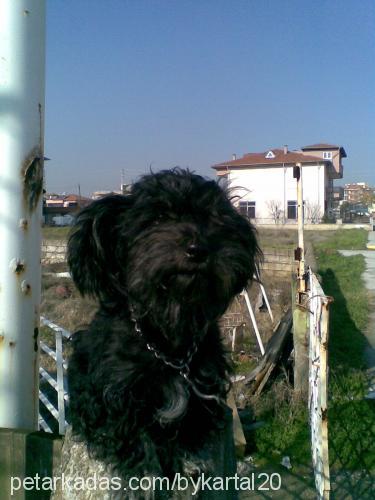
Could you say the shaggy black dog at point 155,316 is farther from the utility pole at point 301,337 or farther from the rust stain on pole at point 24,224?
the utility pole at point 301,337

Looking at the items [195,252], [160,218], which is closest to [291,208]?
[160,218]

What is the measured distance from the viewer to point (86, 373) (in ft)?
5.92

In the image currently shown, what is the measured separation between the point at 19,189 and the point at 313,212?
44341mm

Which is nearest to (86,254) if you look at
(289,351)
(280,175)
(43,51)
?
(43,51)

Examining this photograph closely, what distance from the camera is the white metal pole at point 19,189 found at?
6.75ft

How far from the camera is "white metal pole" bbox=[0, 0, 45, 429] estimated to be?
206 centimetres

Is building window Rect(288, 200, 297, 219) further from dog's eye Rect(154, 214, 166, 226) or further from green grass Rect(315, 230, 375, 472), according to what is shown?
dog's eye Rect(154, 214, 166, 226)

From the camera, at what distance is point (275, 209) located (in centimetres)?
4488

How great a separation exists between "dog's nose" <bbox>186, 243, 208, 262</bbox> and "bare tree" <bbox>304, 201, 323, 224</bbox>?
4270 cm

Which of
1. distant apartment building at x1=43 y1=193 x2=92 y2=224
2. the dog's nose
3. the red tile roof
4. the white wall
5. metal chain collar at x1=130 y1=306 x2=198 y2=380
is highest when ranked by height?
the red tile roof

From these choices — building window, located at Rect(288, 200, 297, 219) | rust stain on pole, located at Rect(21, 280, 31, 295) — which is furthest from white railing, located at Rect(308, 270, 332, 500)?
building window, located at Rect(288, 200, 297, 219)

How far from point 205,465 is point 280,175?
46415 millimetres

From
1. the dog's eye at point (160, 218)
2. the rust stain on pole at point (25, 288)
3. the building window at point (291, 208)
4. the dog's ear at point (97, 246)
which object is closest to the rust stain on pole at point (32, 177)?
the rust stain on pole at point (25, 288)

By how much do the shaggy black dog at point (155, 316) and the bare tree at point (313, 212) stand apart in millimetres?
42556
